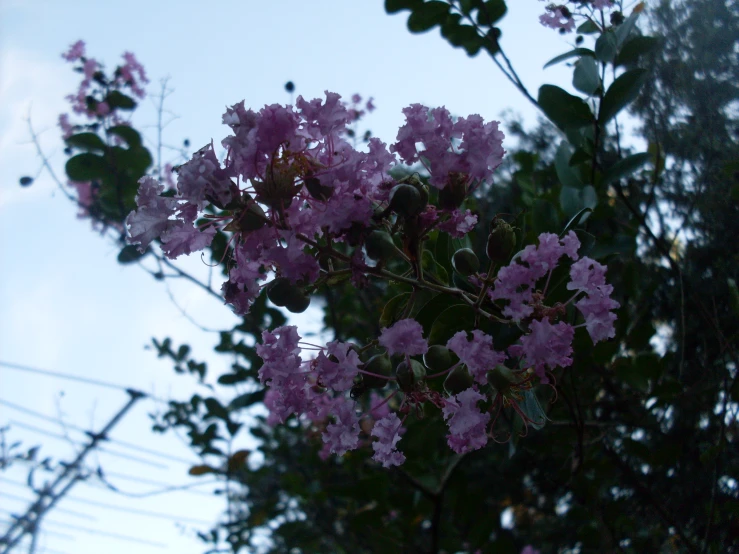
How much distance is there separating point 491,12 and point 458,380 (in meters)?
1.29

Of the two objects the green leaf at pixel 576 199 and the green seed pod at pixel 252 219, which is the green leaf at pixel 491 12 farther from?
the green seed pod at pixel 252 219

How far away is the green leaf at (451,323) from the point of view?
A: 103 centimetres

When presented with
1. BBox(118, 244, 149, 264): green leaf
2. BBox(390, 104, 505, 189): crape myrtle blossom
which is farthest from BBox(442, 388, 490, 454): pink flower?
BBox(118, 244, 149, 264): green leaf

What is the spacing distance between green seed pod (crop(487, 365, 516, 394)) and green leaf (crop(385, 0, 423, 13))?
1259 mm

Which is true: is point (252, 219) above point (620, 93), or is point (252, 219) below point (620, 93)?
below

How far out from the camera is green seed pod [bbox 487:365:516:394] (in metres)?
0.92

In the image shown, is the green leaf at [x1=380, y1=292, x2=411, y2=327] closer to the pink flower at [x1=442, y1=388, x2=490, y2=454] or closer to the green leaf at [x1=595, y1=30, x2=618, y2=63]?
the pink flower at [x1=442, y1=388, x2=490, y2=454]

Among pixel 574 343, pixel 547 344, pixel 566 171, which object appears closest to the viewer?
pixel 547 344

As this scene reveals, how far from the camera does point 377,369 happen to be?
37.5 inches

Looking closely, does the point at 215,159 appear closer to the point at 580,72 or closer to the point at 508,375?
the point at 508,375

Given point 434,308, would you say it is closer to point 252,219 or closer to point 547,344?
point 547,344

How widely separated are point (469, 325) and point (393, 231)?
0.22m

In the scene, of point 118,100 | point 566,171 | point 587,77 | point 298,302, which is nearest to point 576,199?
point 566,171

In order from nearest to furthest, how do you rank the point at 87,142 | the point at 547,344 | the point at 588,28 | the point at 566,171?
the point at 547,344 < the point at 566,171 < the point at 588,28 < the point at 87,142
